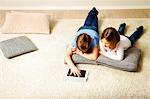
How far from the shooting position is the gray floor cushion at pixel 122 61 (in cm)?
183

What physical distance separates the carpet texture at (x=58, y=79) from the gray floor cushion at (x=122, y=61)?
3 cm

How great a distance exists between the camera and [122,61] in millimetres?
1862

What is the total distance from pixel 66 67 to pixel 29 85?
0.33 meters

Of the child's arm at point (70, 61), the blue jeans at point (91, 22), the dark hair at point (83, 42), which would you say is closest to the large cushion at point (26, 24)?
the blue jeans at point (91, 22)

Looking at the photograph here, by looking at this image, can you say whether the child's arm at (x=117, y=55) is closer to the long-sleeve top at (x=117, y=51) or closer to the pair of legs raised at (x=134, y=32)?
the long-sleeve top at (x=117, y=51)

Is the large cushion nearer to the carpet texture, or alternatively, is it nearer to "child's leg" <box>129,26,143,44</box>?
the carpet texture

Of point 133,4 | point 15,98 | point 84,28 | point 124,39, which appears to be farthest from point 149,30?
point 15,98

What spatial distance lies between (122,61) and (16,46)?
903mm

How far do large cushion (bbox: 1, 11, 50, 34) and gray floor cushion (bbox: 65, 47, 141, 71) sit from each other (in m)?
0.60

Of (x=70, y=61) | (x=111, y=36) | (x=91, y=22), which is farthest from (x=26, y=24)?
(x=111, y=36)

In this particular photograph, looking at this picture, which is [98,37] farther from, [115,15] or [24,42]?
[115,15]

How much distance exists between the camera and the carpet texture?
1.69 metres

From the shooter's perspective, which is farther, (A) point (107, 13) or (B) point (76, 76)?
(A) point (107, 13)

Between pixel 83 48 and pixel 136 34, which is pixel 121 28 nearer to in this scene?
pixel 136 34
